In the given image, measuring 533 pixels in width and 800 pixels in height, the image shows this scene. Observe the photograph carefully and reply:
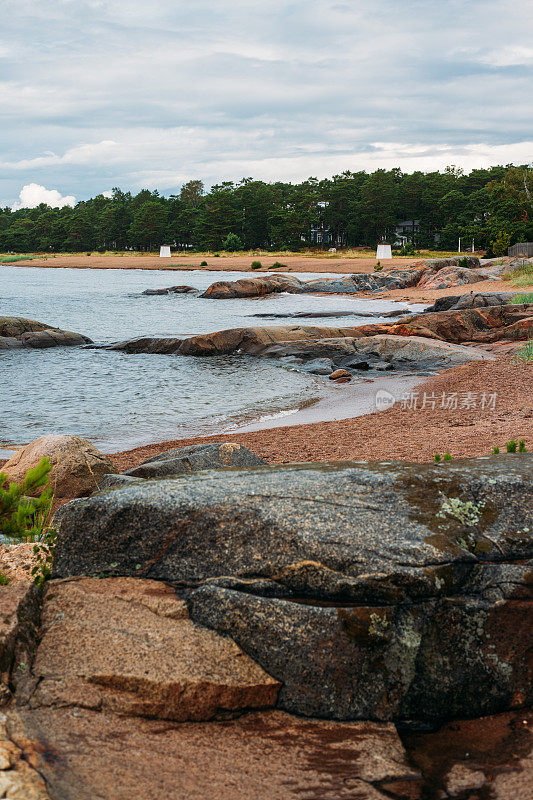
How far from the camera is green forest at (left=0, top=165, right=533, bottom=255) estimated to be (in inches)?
3031

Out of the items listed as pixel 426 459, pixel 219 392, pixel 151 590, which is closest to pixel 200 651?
pixel 151 590

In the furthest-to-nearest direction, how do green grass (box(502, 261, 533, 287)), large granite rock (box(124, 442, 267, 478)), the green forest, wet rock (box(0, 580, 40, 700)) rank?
1. the green forest
2. green grass (box(502, 261, 533, 287))
3. large granite rock (box(124, 442, 267, 478))
4. wet rock (box(0, 580, 40, 700))

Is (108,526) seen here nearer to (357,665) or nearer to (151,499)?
(151,499)

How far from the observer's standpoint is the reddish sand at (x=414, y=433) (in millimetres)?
8531

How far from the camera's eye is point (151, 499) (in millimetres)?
3836

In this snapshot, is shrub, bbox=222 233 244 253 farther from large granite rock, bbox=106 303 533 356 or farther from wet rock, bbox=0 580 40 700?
wet rock, bbox=0 580 40 700

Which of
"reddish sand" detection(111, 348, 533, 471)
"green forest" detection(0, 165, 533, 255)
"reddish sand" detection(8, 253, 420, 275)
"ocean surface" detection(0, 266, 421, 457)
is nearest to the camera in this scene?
"reddish sand" detection(111, 348, 533, 471)

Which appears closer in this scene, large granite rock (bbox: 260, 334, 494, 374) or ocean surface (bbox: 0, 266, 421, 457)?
ocean surface (bbox: 0, 266, 421, 457)

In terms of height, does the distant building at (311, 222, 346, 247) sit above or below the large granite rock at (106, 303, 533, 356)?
above

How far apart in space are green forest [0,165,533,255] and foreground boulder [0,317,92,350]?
44.0 m

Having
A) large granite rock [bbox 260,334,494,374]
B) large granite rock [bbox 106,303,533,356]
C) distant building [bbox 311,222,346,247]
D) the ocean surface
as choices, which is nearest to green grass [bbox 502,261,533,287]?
the ocean surface

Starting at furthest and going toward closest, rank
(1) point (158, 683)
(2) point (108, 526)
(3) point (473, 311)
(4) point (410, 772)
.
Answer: (3) point (473, 311)
(2) point (108, 526)
(1) point (158, 683)
(4) point (410, 772)

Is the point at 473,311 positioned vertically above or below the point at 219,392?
above

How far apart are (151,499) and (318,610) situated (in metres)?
1.23
